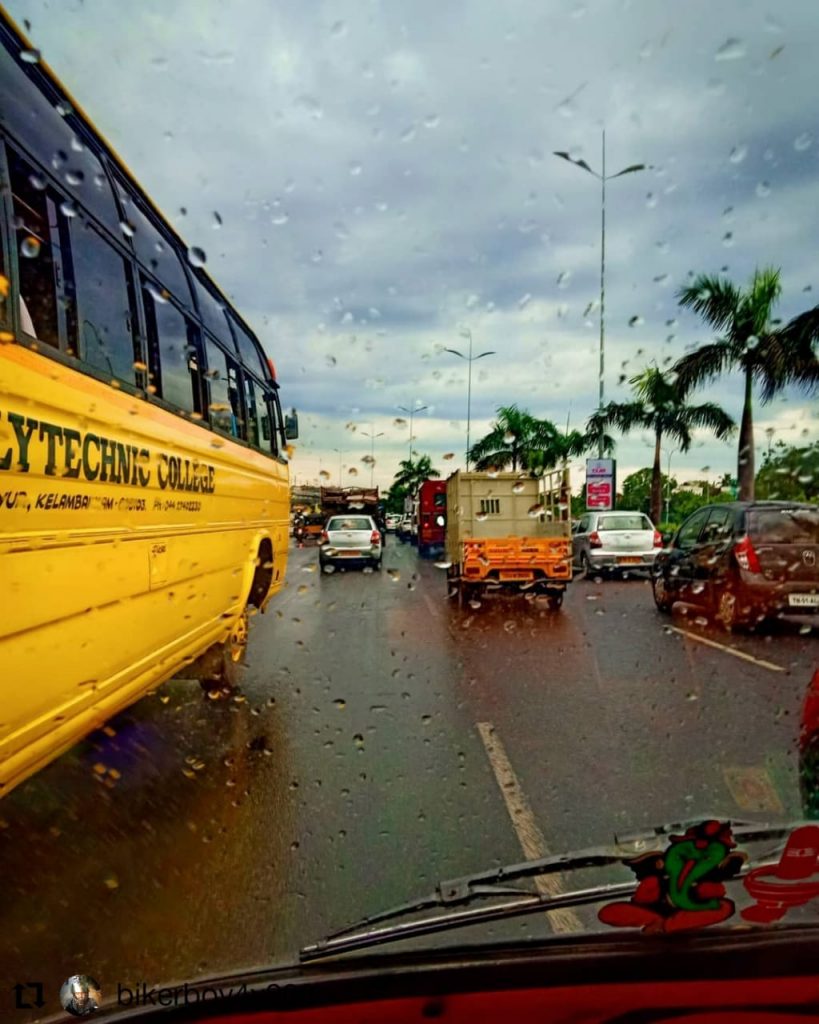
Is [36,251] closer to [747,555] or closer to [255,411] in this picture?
[255,411]

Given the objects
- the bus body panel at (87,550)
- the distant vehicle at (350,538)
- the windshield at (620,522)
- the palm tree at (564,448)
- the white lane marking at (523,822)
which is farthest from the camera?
the distant vehicle at (350,538)

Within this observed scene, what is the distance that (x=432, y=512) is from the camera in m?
16.7

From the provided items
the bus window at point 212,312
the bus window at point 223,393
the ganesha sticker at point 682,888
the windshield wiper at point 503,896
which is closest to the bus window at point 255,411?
the bus window at point 223,393

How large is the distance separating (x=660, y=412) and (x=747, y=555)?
9.50ft

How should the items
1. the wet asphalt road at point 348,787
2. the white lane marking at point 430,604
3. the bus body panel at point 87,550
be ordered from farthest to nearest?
the white lane marking at point 430,604 → the wet asphalt road at point 348,787 → the bus body panel at point 87,550

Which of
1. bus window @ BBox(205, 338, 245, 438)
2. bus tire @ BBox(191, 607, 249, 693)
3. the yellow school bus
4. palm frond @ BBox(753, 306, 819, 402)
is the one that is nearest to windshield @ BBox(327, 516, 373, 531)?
bus tire @ BBox(191, 607, 249, 693)

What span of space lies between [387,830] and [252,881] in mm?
723

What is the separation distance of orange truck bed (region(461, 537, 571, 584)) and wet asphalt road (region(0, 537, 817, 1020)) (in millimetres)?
3443

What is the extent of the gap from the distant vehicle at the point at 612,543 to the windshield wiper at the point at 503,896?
7.43 metres

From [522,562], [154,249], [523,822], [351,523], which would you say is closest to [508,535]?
[522,562]

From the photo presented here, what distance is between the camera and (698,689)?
22.6 ft

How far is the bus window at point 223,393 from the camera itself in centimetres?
616

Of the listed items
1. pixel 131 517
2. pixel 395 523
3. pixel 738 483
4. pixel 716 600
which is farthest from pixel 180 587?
pixel 395 523

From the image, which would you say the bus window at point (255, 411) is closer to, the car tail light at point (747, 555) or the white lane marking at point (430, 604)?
the car tail light at point (747, 555)
